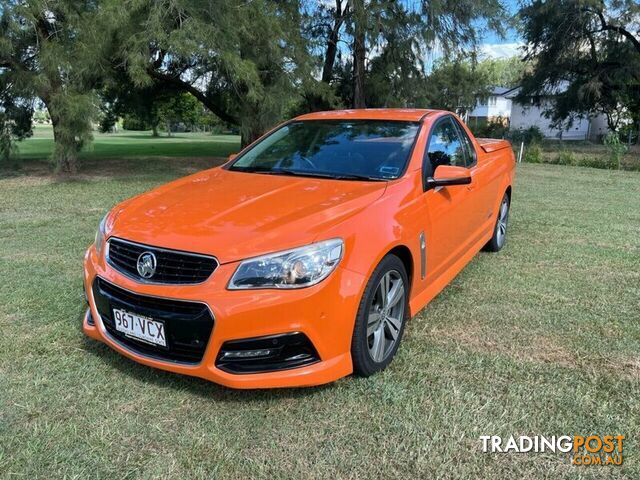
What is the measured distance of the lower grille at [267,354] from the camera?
8.41 feet

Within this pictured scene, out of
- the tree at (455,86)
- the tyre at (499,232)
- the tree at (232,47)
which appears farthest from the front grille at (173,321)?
the tree at (455,86)

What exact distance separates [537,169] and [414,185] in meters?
14.7

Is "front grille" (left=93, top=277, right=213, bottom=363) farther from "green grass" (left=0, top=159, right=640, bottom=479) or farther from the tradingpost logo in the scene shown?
the tradingpost logo

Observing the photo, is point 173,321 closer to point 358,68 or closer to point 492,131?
point 358,68

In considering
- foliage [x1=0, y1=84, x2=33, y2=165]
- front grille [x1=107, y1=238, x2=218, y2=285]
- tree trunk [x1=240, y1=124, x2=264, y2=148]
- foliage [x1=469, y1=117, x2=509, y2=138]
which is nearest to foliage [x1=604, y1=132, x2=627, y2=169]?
foliage [x1=469, y1=117, x2=509, y2=138]

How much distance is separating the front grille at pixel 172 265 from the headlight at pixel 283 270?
0.52ft

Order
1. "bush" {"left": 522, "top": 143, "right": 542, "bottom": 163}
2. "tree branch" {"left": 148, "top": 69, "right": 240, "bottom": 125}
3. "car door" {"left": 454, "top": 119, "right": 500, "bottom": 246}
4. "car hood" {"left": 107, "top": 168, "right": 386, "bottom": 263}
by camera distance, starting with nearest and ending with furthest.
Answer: "car hood" {"left": 107, "top": 168, "right": 386, "bottom": 263}, "car door" {"left": 454, "top": 119, "right": 500, "bottom": 246}, "tree branch" {"left": 148, "top": 69, "right": 240, "bottom": 125}, "bush" {"left": 522, "top": 143, "right": 542, "bottom": 163}

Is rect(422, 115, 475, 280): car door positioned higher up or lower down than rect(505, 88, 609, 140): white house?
lower down

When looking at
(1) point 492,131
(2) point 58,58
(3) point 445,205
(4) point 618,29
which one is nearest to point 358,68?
(2) point 58,58

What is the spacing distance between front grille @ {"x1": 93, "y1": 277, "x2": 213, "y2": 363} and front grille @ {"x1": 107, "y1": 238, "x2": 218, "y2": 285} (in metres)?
0.11

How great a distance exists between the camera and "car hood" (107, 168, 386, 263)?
2.63m

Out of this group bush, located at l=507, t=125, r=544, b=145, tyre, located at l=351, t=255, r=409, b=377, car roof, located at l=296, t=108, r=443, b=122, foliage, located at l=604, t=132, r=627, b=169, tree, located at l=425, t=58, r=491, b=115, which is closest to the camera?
tyre, located at l=351, t=255, r=409, b=377

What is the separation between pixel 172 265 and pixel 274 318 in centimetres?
61

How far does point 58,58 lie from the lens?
33.3 ft
